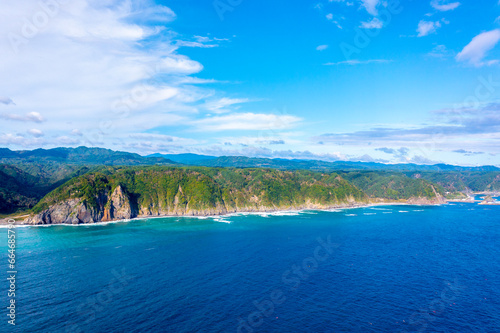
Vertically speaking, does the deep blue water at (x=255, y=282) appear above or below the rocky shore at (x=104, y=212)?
below

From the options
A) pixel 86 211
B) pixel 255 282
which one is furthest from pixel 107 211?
pixel 255 282

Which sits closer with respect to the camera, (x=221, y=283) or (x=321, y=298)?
(x=321, y=298)

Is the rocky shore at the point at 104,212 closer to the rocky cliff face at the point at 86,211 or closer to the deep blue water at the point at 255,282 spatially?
the rocky cliff face at the point at 86,211

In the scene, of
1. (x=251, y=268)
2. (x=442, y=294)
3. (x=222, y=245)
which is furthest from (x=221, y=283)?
(x=442, y=294)

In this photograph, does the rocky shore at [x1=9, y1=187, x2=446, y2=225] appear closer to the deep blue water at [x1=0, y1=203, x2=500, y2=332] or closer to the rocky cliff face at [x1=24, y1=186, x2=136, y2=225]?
the rocky cliff face at [x1=24, y1=186, x2=136, y2=225]

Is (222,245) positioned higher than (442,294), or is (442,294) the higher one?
(222,245)

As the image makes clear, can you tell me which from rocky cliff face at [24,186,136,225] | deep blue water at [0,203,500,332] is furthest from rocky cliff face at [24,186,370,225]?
deep blue water at [0,203,500,332]

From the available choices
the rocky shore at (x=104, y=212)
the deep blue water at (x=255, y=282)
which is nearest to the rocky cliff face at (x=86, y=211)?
the rocky shore at (x=104, y=212)

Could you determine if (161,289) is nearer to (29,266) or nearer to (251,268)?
(251,268)
